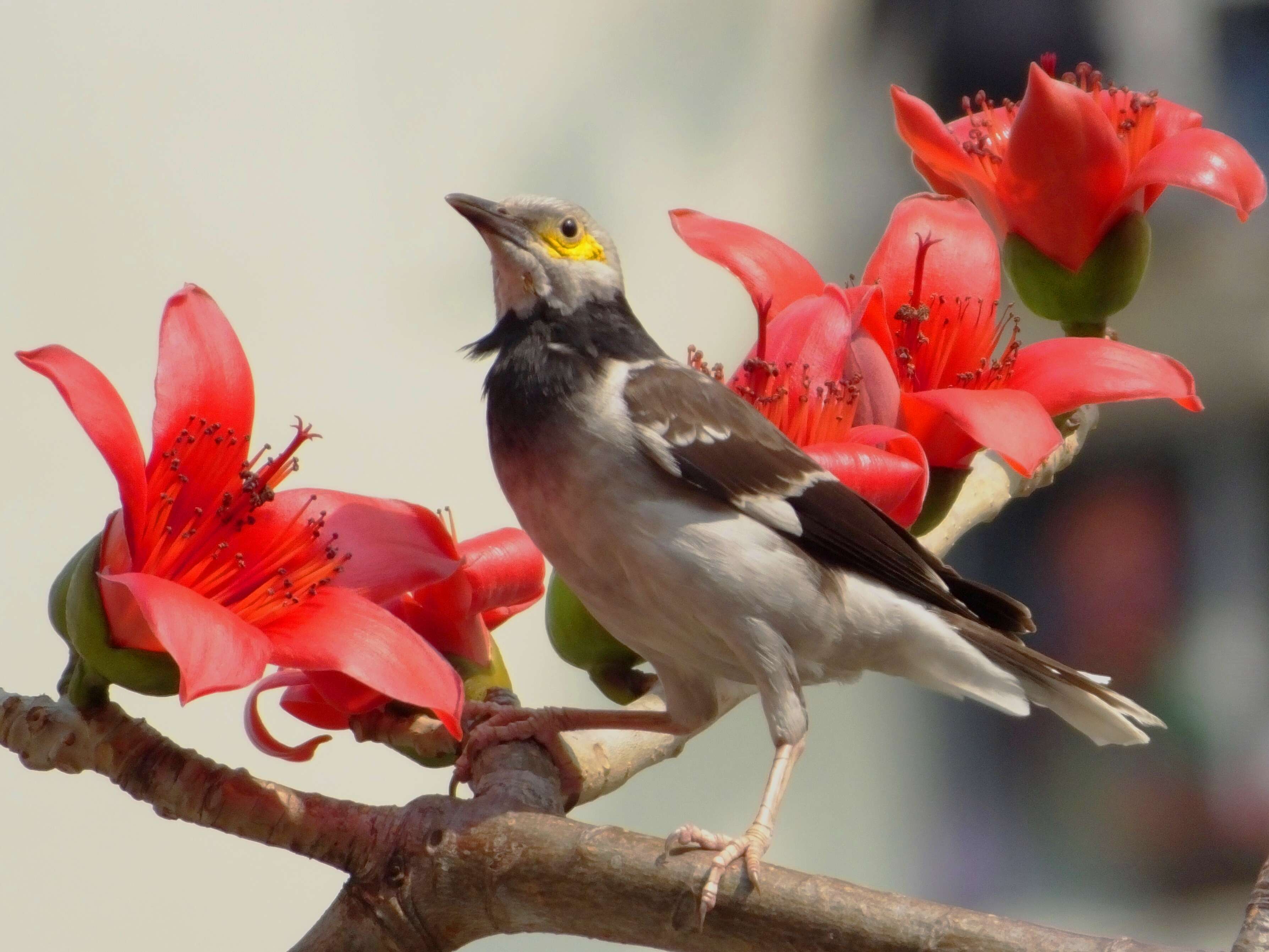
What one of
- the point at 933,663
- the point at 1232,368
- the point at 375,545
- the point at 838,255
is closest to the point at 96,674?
the point at 375,545

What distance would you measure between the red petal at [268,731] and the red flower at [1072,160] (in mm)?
379

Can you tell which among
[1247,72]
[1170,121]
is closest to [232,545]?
[1170,121]

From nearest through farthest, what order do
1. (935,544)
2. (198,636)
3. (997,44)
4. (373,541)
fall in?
(198,636), (373,541), (935,544), (997,44)

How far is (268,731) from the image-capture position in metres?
0.57

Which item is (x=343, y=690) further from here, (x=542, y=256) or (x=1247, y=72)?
(x=1247, y=72)

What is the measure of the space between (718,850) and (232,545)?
0.67ft

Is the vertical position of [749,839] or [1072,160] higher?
[1072,160]

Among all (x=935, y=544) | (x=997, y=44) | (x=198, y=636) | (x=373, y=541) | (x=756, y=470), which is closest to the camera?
(x=198, y=636)

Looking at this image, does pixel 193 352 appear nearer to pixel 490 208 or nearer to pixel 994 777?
pixel 490 208

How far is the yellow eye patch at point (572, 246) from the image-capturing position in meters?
0.62

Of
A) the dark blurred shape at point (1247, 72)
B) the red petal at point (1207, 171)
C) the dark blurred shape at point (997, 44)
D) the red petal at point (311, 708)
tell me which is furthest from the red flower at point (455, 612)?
the dark blurred shape at point (1247, 72)

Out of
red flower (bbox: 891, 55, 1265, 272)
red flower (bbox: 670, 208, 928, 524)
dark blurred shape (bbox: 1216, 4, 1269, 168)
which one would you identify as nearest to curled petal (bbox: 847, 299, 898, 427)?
red flower (bbox: 670, 208, 928, 524)

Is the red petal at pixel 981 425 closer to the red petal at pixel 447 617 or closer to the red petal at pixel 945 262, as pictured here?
the red petal at pixel 945 262

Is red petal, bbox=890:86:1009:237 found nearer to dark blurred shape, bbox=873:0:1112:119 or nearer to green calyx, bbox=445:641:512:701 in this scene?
green calyx, bbox=445:641:512:701
